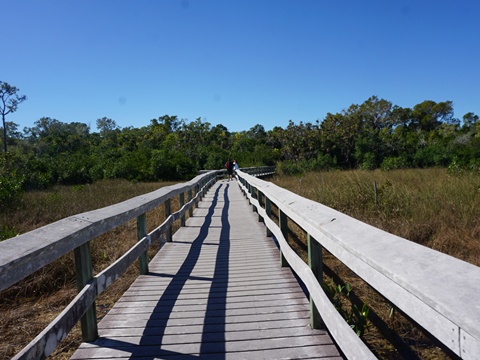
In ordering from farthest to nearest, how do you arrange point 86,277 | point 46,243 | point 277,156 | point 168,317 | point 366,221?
1. point 277,156
2. point 366,221
3. point 168,317
4. point 86,277
5. point 46,243

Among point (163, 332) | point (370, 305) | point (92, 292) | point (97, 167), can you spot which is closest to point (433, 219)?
point (370, 305)

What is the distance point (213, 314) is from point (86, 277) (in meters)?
1.28

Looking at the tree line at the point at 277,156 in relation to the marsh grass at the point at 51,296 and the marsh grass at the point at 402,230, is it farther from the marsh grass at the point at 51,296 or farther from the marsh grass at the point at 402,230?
the marsh grass at the point at 51,296

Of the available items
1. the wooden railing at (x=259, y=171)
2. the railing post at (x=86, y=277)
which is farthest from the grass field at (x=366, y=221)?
the wooden railing at (x=259, y=171)

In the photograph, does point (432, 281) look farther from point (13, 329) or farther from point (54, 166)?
point (54, 166)

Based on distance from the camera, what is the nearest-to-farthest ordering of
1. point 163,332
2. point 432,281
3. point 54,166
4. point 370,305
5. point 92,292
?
point 432,281 < point 92,292 < point 163,332 < point 370,305 < point 54,166

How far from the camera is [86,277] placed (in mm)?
2861

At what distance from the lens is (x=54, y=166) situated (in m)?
37.9

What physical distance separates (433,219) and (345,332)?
6.56 m

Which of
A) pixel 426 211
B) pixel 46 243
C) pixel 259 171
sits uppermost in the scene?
pixel 46 243

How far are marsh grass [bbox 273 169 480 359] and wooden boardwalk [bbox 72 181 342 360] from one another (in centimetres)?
98

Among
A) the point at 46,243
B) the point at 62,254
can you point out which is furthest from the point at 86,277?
the point at 46,243

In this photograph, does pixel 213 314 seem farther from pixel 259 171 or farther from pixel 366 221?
pixel 259 171

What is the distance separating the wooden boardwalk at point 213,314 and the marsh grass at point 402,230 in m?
0.98
